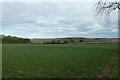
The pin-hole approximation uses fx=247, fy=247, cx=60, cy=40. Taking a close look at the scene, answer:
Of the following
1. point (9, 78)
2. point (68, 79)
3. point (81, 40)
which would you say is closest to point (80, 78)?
point (68, 79)

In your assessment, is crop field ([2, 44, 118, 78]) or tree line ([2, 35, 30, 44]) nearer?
crop field ([2, 44, 118, 78])

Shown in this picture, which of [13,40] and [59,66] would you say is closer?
[59,66]

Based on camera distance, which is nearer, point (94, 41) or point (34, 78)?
point (34, 78)

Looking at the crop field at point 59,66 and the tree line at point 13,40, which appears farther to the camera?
the tree line at point 13,40

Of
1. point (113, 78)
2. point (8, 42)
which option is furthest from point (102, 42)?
point (113, 78)

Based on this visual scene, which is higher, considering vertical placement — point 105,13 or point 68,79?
point 105,13

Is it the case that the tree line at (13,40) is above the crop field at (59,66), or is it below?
above

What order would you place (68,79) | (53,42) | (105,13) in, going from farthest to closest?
1. (53,42)
2. (105,13)
3. (68,79)

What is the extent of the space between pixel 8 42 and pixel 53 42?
63.5 feet

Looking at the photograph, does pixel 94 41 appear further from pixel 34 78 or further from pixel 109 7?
pixel 34 78

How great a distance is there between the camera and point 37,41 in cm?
9600

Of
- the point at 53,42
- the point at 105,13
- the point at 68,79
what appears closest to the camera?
the point at 68,79

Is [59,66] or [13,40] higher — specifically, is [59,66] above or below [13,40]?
below

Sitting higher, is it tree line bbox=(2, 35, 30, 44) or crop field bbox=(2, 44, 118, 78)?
tree line bbox=(2, 35, 30, 44)
